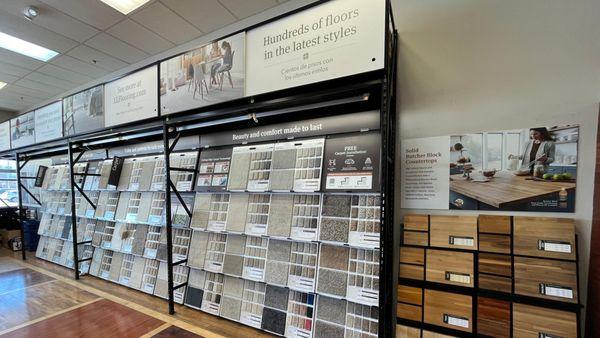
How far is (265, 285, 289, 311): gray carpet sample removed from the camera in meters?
2.34

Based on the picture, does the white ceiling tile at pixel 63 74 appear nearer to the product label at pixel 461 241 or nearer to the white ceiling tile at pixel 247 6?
the white ceiling tile at pixel 247 6

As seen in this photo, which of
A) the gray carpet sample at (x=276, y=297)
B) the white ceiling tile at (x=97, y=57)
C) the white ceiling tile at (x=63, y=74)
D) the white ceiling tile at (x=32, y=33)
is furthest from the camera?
the white ceiling tile at (x=63, y=74)

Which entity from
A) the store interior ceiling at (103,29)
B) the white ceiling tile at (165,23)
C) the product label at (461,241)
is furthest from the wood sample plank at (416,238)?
the white ceiling tile at (165,23)

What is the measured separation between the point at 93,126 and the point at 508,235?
4910 mm

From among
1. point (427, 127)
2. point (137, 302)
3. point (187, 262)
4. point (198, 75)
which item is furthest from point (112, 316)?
point (427, 127)

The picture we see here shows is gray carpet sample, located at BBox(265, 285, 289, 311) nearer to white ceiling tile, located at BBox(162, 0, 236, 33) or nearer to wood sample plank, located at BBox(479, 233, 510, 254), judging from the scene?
wood sample plank, located at BBox(479, 233, 510, 254)

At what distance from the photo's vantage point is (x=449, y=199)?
2.02m

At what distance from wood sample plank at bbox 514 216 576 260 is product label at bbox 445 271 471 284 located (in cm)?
37

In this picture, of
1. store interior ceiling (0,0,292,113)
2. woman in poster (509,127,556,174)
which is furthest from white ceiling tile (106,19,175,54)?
woman in poster (509,127,556,174)

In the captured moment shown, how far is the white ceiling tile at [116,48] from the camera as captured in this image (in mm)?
3578

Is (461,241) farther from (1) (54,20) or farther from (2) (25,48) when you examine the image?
(2) (25,48)

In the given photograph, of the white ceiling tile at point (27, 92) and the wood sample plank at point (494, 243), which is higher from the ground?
the white ceiling tile at point (27, 92)

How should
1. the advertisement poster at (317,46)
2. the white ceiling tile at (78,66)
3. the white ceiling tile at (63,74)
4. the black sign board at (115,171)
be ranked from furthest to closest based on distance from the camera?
1. the white ceiling tile at (63,74)
2. the white ceiling tile at (78,66)
3. the black sign board at (115,171)
4. the advertisement poster at (317,46)

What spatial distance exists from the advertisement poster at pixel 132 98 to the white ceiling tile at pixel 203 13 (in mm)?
798
